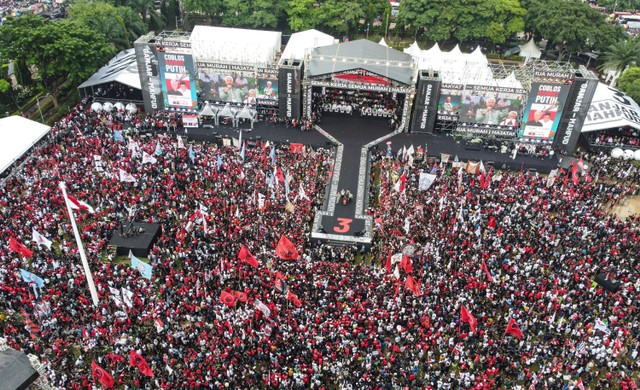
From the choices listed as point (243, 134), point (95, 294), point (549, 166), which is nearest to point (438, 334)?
point (95, 294)

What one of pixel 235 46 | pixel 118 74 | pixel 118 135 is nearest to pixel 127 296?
pixel 118 135

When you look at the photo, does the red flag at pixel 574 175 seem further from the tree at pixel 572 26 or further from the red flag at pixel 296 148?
the tree at pixel 572 26

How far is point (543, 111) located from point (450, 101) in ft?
25.9

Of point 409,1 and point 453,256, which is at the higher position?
point 409,1

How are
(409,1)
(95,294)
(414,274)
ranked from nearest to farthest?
(95,294)
(414,274)
(409,1)

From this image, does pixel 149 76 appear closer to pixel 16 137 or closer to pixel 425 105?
pixel 16 137

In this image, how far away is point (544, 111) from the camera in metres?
44.7

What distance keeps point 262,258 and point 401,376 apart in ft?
35.7

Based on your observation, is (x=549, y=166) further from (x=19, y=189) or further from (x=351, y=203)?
(x=19, y=189)

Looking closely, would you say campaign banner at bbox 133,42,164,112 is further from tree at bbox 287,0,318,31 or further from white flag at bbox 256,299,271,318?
white flag at bbox 256,299,271,318

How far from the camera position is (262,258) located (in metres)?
30.8

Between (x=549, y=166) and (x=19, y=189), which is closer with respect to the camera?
(x=19, y=189)

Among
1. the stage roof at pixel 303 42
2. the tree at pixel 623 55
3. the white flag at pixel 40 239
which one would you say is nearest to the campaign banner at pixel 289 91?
the stage roof at pixel 303 42

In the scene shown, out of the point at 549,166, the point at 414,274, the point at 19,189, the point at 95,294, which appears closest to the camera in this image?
the point at 95,294
